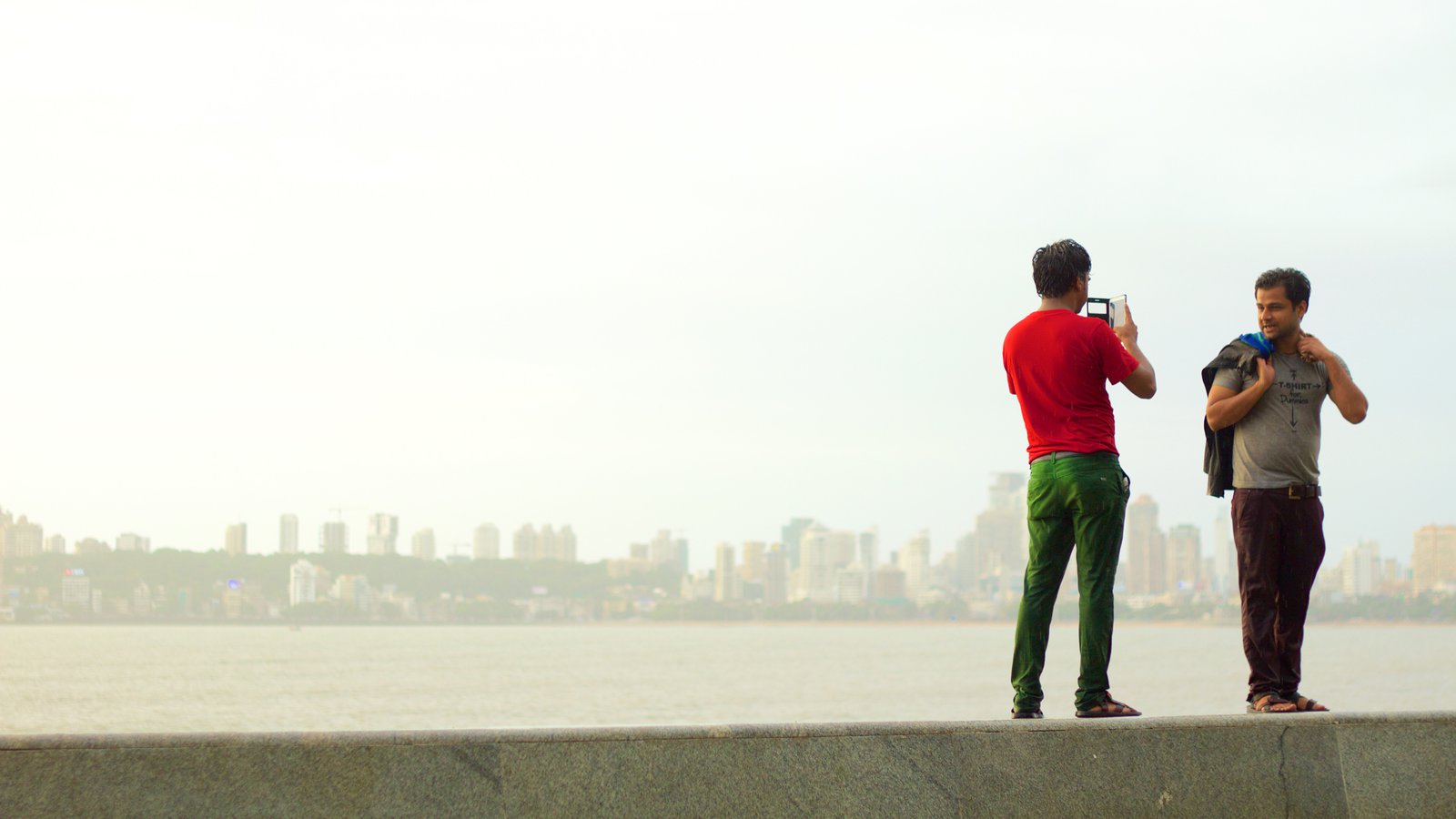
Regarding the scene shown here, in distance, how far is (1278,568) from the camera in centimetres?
657

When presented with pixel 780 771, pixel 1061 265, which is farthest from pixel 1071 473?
pixel 780 771

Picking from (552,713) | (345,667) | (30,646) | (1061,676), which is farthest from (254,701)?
(30,646)

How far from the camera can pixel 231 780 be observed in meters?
4.22

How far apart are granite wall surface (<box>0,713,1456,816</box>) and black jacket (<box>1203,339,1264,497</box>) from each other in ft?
5.10

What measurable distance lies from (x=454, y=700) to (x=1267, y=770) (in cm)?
9312

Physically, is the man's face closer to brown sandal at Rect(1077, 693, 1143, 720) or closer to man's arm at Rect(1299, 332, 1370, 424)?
man's arm at Rect(1299, 332, 1370, 424)

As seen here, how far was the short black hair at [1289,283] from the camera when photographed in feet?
22.0

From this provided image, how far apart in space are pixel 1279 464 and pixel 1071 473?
124 cm

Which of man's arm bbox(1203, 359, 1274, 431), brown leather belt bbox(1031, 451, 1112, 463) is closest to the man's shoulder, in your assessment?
brown leather belt bbox(1031, 451, 1112, 463)

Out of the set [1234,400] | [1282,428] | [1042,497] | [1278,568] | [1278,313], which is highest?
[1278,313]

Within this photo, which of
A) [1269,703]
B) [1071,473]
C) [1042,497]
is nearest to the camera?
[1071,473]

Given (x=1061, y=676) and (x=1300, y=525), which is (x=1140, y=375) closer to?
(x=1300, y=525)

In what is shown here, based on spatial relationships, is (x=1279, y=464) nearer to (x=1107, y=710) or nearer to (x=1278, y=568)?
(x=1278, y=568)

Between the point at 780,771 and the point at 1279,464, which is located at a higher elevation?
the point at 1279,464
